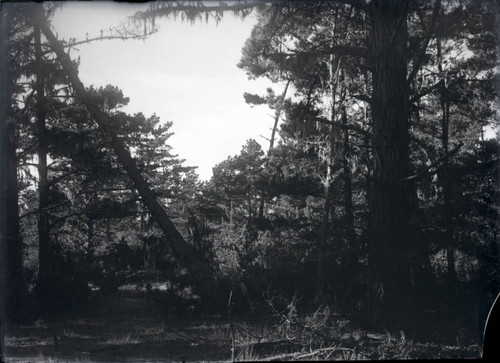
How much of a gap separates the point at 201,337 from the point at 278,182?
648 centimetres

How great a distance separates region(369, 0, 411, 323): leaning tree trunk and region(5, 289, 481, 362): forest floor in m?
0.77

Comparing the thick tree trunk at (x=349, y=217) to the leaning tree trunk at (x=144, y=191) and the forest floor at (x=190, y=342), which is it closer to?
the forest floor at (x=190, y=342)

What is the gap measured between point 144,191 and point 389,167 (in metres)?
5.72

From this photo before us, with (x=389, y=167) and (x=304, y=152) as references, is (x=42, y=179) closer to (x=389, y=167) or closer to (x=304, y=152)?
(x=304, y=152)

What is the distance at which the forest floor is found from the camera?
6.74 metres

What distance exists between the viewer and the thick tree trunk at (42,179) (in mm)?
9367

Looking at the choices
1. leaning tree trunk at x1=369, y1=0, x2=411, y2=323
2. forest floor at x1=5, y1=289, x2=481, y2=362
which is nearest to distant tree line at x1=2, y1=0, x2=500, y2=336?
leaning tree trunk at x1=369, y1=0, x2=411, y2=323

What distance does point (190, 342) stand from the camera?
7.58 metres

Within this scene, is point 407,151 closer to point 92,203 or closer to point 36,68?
point 92,203

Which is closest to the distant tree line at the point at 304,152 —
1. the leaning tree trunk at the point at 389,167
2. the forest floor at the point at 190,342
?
the leaning tree trunk at the point at 389,167

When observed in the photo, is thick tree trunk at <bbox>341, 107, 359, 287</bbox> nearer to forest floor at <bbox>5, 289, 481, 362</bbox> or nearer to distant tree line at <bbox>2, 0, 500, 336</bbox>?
distant tree line at <bbox>2, 0, 500, 336</bbox>

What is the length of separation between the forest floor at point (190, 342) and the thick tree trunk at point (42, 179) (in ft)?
4.40

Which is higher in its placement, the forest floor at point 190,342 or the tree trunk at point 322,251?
the tree trunk at point 322,251

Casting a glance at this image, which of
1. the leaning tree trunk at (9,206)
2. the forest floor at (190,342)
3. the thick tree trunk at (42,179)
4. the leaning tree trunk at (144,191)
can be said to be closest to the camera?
the forest floor at (190,342)
